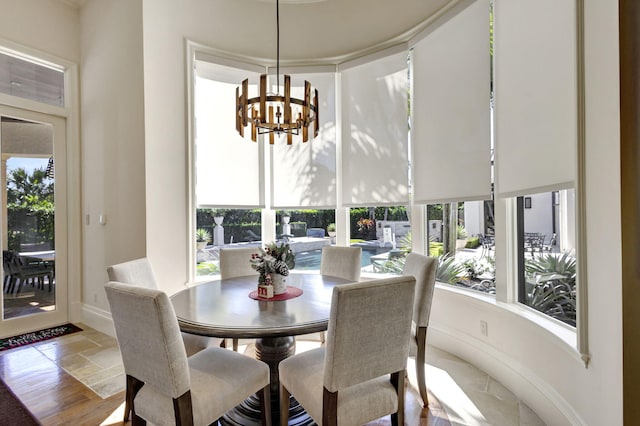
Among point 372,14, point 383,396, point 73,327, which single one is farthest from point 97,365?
point 372,14

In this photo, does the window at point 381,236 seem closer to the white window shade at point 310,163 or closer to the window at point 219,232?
the white window shade at point 310,163

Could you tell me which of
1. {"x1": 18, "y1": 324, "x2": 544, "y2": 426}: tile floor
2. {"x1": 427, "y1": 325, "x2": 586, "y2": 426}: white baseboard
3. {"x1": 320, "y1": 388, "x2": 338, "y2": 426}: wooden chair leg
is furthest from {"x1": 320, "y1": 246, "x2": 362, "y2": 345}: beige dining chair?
{"x1": 320, "y1": 388, "x2": 338, "y2": 426}: wooden chair leg

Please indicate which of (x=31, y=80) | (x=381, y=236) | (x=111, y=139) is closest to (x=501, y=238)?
(x=381, y=236)

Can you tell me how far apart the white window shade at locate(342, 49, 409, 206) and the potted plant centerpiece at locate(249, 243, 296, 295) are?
1575mm

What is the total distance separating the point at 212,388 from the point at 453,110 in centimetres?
275

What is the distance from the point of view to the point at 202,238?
11.7 ft

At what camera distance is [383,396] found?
1542mm

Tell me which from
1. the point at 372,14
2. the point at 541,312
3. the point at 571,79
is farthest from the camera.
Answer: the point at 372,14

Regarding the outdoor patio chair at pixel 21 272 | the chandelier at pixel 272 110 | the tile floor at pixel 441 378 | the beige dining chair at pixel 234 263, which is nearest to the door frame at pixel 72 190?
the outdoor patio chair at pixel 21 272

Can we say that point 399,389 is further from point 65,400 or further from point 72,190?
point 72,190

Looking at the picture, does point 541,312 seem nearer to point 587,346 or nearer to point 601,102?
point 587,346

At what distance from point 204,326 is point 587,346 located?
191 cm

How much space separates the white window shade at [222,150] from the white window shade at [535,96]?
248cm

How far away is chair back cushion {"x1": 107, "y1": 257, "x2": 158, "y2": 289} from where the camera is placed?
2.05 meters
